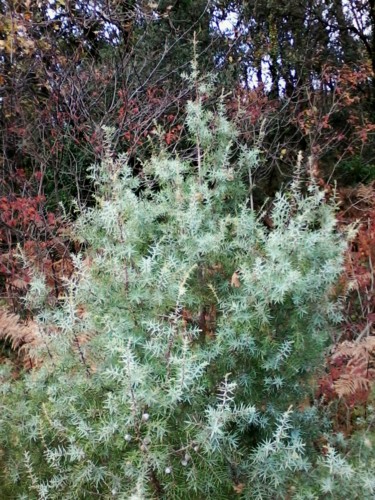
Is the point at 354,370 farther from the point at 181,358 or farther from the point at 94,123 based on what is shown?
the point at 94,123

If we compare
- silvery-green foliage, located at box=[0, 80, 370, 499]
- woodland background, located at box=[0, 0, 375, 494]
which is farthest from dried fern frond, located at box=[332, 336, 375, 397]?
silvery-green foliage, located at box=[0, 80, 370, 499]

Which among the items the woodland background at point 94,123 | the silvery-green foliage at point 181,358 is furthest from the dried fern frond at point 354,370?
the silvery-green foliage at point 181,358

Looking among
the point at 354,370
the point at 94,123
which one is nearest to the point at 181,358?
the point at 354,370

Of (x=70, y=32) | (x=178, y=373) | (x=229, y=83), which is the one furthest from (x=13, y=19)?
(x=178, y=373)

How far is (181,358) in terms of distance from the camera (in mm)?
2072

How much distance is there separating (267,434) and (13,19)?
4473 millimetres

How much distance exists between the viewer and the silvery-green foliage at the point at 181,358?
2105 mm

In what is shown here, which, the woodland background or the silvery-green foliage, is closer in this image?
the silvery-green foliage

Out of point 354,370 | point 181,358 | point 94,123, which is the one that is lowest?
point 354,370

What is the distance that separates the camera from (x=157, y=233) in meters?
2.63

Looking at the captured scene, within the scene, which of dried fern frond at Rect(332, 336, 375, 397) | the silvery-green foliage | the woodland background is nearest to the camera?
the silvery-green foliage

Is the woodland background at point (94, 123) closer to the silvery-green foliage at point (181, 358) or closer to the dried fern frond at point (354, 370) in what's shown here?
the dried fern frond at point (354, 370)

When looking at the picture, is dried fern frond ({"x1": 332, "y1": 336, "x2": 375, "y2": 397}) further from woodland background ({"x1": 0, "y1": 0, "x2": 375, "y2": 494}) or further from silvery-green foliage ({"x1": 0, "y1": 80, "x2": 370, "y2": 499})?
silvery-green foliage ({"x1": 0, "y1": 80, "x2": 370, "y2": 499})

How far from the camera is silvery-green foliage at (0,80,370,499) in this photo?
211cm
